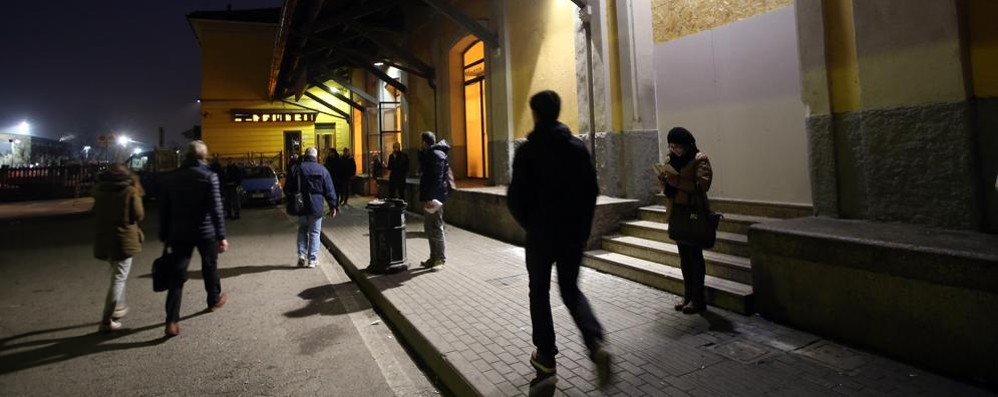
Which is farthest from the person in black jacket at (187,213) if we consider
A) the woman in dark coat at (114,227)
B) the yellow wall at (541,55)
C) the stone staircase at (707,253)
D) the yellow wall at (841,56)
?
the yellow wall at (841,56)

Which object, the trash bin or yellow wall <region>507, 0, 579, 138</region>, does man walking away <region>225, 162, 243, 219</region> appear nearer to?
yellow wall <region>507, 0, 579, 138</region>

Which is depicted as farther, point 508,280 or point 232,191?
point 232,191

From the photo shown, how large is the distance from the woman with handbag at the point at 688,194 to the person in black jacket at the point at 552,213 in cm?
138

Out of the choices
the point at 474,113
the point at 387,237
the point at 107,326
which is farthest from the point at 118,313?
the point at 474,113

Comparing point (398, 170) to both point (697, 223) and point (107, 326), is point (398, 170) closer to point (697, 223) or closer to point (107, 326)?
point (107, 326)

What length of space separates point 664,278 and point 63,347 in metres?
5.66

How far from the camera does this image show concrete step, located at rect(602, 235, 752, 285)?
15.8ft

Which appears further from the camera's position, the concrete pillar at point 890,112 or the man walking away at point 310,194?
the man walking away at point 310,194

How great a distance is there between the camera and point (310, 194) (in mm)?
7227

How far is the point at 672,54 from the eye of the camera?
6.99 meters

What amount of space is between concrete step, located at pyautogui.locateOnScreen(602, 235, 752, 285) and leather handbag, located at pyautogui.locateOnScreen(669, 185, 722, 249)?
0.81 meters

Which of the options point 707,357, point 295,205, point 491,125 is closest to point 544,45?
point 491,125

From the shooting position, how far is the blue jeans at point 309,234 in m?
7.40

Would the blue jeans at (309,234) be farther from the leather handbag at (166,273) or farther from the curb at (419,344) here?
the leather handbag at (166,273)
